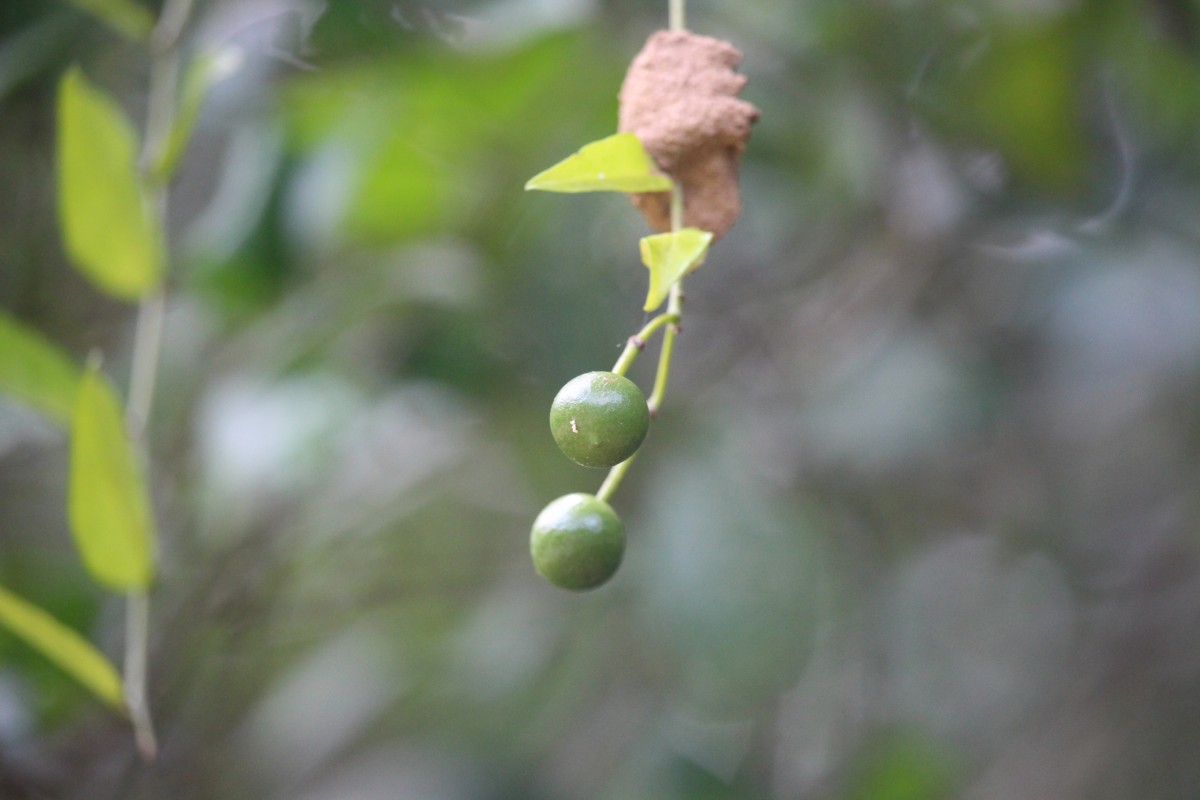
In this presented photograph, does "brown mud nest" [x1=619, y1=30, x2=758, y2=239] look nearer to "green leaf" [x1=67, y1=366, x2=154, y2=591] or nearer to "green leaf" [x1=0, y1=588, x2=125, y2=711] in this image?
"green leaf" [x1=67, y1=366, x2=154, y2=591]

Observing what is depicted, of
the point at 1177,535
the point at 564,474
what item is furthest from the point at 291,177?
the point at 1177,535

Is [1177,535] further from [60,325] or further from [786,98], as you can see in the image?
[60,325]

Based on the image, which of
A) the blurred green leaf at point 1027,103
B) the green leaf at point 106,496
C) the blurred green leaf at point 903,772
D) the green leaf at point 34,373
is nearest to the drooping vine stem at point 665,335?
the green leaf at point 106,496

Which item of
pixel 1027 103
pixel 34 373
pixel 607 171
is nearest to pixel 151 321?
pixel 34 373

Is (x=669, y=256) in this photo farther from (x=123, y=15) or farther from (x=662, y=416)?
(x=662, y=416)

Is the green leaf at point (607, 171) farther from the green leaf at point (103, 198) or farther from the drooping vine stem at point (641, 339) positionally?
the green leaf at point (103, 198)

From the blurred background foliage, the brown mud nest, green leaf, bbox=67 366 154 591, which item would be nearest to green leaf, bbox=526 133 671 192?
the brown mud nest
